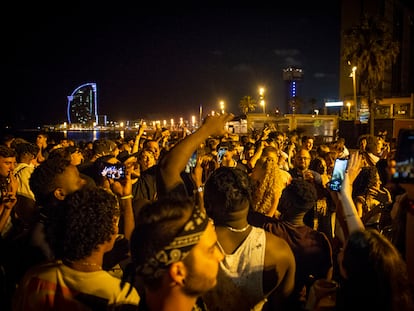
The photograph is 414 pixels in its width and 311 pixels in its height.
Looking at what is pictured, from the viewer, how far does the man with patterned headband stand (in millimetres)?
1921

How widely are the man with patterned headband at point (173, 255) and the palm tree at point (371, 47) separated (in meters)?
32.6

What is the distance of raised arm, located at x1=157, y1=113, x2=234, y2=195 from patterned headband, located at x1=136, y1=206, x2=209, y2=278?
1237mm

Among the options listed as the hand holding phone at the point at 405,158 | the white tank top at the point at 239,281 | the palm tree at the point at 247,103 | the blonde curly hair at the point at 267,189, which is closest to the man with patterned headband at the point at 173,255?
the white tank top at the point at 239,281

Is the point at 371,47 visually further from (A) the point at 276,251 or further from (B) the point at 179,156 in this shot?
(A) the point at 276,251

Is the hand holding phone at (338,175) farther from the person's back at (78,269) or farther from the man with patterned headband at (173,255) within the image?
the person's back at (78,269)

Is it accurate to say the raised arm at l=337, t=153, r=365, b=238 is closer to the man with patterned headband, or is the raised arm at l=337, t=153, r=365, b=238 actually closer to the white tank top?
the white tank top

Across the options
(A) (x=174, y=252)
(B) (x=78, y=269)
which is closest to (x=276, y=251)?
(A) (x=174, y=252)

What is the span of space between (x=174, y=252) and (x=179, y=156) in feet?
4.94

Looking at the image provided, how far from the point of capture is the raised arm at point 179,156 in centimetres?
327

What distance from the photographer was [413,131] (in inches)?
97.3

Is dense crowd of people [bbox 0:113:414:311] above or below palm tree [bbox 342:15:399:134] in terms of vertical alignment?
below

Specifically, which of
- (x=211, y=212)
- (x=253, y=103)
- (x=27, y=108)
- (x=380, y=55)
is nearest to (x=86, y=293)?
(x=211, y=212)

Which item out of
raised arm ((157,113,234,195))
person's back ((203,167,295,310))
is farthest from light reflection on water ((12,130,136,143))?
person's back ((203,167,295,310))

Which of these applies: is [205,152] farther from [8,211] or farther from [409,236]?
[409,236]
